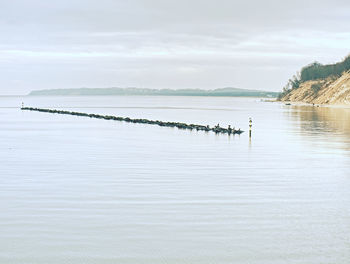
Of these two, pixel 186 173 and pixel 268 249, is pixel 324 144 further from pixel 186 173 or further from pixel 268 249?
pixel 268 249

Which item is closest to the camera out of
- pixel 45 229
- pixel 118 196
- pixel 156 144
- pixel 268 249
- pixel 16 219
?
pixel 268 249

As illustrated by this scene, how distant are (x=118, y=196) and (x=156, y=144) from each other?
23.0 meters

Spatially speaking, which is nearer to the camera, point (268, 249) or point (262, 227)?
point (268, 249)

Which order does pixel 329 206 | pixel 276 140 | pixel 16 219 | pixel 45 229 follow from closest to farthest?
pixel 45 229
pixel 16 219
pixel 329 206
pixel 276 140

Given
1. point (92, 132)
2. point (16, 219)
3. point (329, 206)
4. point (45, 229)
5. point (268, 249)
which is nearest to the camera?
point (268, 249)

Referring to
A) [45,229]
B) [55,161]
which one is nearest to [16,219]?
[45,229]

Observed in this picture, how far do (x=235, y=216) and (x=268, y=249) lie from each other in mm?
3608

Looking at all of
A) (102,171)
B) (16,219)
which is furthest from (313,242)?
(102,171)

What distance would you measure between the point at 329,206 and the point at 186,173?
928 cm

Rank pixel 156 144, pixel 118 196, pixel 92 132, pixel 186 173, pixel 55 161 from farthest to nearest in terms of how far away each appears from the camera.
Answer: pixel 92 132 → pixel 156 144 → pixel 55 161 → pixel 186 173 → pixel 118 196

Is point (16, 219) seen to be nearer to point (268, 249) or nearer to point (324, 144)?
point (268, 249)

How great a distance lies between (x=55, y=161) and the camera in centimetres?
3281

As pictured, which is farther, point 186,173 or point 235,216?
point 186,173

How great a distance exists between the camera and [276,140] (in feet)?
163
